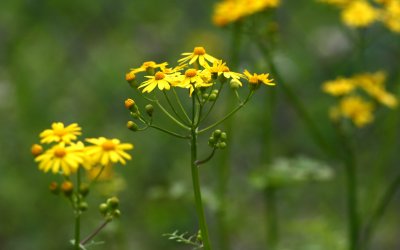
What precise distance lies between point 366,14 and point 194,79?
2.09 metres

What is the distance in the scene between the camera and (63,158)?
2.03 metres

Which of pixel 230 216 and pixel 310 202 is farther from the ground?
pixel 310 202

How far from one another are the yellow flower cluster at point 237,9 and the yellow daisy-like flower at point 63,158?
1794 mm

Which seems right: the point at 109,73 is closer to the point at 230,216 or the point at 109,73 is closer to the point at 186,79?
the point at 230,216

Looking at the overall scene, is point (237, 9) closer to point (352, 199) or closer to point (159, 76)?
point (352, 199)

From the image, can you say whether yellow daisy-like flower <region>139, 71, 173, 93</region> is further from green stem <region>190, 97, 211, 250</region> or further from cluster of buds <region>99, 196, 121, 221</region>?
cluster of buds <region>99, 196, 121, 221</region>

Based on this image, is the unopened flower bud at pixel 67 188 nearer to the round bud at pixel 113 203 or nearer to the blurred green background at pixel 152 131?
the round bud at pixel 113 203

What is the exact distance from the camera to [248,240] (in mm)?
5797

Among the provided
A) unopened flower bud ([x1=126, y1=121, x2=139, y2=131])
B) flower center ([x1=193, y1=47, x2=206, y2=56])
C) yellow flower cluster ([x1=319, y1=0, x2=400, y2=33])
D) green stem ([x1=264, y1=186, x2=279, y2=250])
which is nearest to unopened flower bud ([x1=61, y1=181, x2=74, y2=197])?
unopened flower bud ([x1=126, y1=121, x2=139, y2=131])

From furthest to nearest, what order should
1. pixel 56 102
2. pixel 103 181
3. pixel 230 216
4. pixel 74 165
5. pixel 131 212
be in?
pixel 56 102 < pixel 131 212 < pixel 230 216 < pixel 103 181 < pixel 74 165

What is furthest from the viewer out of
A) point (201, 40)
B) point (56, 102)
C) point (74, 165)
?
point (201, 40)

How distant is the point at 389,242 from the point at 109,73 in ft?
9.63

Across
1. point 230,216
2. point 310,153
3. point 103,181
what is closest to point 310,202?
point 310,153

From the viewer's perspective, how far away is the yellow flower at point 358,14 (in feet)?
12.6
